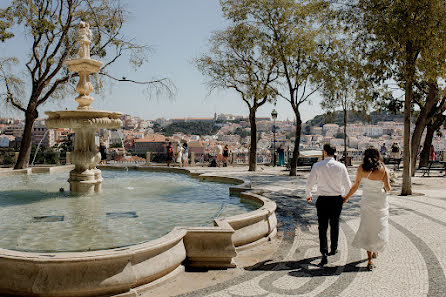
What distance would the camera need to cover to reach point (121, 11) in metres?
19.7

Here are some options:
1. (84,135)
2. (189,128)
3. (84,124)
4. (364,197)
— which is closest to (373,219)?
(364,197)

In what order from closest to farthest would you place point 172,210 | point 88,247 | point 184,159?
1. point 88,247
2. point 172,210
3. point 184,159

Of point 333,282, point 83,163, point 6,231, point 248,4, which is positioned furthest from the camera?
point 248,4

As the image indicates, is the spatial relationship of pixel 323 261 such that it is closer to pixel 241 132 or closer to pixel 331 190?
pixel 331 190

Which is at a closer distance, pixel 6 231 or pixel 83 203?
pixel 6 231

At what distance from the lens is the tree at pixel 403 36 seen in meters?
11.0

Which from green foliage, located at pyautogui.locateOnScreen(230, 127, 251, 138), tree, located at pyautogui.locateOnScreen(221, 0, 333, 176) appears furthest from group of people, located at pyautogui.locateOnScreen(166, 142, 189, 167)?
green foliage, located at pyautogui.locateOnScreen(230, 127, 251, 138)

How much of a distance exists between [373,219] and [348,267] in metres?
0.73

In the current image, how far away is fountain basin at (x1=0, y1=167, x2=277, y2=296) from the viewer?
12.5ft

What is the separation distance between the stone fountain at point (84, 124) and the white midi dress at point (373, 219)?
6112 mm

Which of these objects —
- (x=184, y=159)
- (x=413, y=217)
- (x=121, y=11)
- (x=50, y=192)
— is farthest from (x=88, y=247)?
(x=184, y=159)

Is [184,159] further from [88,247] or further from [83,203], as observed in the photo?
[88,247]

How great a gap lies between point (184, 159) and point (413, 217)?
16.6 metres

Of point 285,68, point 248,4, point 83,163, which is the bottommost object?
point 83,163
